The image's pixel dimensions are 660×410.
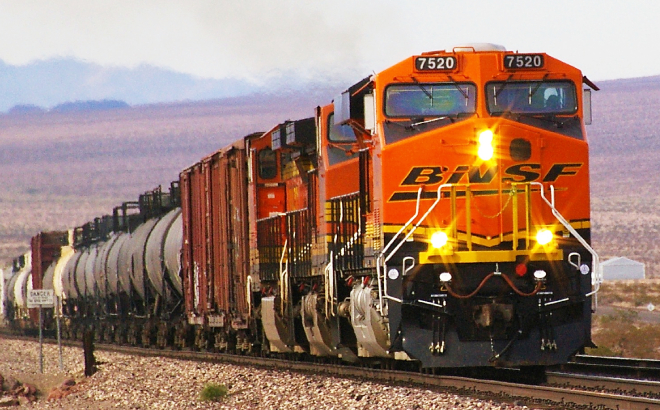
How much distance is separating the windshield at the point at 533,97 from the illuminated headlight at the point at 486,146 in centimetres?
39

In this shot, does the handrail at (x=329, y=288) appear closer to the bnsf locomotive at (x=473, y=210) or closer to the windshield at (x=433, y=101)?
the bnsf locomotive at (x=473, y=210)

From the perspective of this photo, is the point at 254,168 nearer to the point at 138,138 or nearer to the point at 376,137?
the point at 376,137

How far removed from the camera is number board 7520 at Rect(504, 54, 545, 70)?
13336mm

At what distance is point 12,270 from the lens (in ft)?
208

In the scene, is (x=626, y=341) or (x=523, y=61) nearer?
(x=523, y=61)

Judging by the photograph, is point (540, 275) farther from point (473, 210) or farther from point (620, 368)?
point (620, 368)

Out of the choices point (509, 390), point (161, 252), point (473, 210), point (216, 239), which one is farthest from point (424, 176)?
point (161, 252)

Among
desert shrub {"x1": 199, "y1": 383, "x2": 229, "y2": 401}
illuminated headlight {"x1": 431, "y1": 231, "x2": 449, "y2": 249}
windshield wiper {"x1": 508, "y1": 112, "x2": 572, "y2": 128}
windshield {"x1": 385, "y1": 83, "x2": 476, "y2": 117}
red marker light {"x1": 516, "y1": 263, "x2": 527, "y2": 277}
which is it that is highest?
windshield {"x1": 385, "y1": 83, "x2": 476, "y2": 117}

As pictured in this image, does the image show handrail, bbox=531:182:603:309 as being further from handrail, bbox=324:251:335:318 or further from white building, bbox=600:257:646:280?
white building, bbox=600:257:646:280

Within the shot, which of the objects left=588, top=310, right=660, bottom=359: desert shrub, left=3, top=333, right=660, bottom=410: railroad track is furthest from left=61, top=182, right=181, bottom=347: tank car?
left=3, top=333, right=660, bottom=410: railroad track

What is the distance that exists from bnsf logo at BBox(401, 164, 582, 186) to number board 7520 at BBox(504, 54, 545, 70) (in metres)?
1.15

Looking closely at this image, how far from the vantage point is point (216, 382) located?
17641mm

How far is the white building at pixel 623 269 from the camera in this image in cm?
7312

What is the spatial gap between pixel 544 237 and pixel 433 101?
6.56 ft
